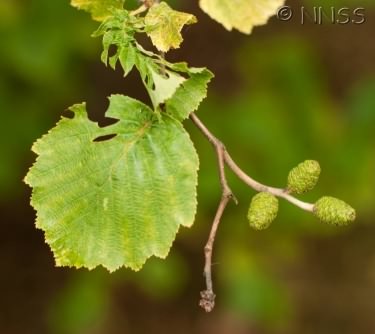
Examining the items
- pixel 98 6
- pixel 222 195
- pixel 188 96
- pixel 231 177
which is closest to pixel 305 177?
pixel 222 195

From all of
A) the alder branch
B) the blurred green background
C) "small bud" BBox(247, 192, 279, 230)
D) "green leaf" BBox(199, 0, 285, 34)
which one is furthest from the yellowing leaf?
the blurred green background

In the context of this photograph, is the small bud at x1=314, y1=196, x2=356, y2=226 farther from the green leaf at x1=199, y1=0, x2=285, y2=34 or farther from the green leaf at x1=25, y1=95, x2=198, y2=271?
the green leaf at x1=199, y1=0, x2=285, y2=34

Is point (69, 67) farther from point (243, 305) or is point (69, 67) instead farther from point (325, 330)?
point (325, 330)

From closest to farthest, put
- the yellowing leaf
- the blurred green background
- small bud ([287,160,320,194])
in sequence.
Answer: the yellowing leaf
small bud ([287,160,320,194])
the blurred green background

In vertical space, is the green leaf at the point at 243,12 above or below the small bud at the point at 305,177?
above

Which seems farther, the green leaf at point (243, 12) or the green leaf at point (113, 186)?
the green leaf at point (113, 186)

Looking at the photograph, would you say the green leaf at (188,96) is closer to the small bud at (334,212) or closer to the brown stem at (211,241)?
the brown stem at (211,241)

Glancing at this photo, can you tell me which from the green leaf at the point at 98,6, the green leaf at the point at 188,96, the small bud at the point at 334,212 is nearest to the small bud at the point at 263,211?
the small bud at the point at 334,212

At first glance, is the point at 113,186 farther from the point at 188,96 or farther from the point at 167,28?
the point at 167,28

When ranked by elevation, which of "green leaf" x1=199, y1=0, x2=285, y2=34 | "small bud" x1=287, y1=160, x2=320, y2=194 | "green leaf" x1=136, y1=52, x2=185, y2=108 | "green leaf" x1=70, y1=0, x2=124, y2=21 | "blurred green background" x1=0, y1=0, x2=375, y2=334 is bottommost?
"blurred green background" x1=0, y1=0, x2=375, y2=334
